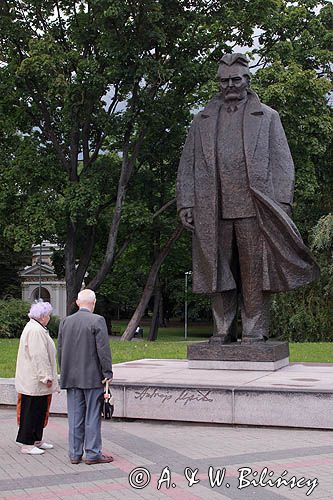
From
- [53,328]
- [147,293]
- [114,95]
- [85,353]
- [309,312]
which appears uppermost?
[114,95]

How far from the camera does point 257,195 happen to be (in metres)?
10.7

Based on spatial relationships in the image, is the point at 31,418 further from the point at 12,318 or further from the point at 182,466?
the point at 12,318

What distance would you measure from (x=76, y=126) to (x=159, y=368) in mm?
15207

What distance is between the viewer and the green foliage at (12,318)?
28.5 metres

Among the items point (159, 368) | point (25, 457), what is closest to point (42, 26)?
point (159, 368)

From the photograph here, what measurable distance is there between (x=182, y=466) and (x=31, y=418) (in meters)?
1.87

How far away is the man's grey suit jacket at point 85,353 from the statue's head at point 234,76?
16.5 ft

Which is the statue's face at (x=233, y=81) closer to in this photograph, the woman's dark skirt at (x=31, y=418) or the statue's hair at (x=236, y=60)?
the statue's hair at (x=236, y=60)

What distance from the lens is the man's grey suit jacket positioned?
713cm

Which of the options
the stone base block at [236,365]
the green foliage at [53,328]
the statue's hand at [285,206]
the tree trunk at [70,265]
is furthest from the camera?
the green foliage at [53,328]
